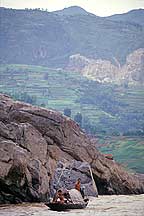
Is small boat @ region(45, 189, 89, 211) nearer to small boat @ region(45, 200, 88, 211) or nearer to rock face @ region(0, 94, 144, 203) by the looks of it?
small boat @ region(45, 200, 88, 211)

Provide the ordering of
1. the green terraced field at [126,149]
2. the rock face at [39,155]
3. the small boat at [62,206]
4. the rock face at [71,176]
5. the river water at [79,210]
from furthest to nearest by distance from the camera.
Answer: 1. the green terraced field at [126,149]
2. the rock face at [71,176]
3. the rock face at [39,155]
4. the small boat at [62,206]
5. the river water at [79,210]

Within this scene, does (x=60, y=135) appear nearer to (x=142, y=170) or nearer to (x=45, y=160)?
(x=45, y=160)

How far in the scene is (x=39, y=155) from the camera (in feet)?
196

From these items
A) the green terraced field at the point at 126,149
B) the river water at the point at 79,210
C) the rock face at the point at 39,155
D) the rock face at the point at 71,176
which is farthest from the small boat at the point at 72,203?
the green terraced field at the point at 126,149

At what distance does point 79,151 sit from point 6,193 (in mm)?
20503

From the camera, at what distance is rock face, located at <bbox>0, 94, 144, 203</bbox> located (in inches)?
1924

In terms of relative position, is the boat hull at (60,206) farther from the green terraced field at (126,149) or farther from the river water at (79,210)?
the green terraced field at (126,149)

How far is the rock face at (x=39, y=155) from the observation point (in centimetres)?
4888

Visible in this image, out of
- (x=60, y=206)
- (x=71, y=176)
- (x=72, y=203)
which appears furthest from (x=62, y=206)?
(x=71, y=176)

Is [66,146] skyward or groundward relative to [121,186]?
skyward

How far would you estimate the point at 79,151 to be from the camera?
223ft

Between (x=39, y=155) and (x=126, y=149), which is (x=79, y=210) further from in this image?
(x=126, y=149)

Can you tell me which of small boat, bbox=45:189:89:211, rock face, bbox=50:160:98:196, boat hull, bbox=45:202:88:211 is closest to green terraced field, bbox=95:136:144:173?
rock face, bbox=50:160:98:196

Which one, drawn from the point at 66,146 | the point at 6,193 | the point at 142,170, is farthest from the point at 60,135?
the point at 142,170
